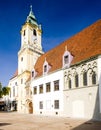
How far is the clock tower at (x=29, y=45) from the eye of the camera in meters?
45.4

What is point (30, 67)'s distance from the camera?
4534 centimetres

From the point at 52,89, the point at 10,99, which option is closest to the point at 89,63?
the point at 52,89

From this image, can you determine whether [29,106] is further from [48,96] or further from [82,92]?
[82,92]

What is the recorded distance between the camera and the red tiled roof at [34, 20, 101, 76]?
27.0 m

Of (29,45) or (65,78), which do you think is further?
(29,45)

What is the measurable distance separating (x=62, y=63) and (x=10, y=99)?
28.0m

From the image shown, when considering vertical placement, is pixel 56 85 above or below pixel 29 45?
below

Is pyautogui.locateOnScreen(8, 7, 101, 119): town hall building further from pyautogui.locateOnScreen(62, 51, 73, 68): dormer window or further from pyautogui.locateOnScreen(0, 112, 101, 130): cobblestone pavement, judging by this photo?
pyautogui.locateOnScreen(0, 112, 101, 130): cobblestone pavement

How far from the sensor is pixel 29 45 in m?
45.8

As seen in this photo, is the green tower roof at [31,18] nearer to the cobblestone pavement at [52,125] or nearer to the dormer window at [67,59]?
the dormer window at [67,59]

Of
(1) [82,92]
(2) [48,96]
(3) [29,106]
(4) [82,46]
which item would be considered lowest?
(3) [29,106]

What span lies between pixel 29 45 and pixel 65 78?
1802 centimetres

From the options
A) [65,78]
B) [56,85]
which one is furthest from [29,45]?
[65,78]

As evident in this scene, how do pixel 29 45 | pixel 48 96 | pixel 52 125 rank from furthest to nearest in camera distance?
1. pixel 29 45
2. pixel 48 96
3. pixel 52 125
